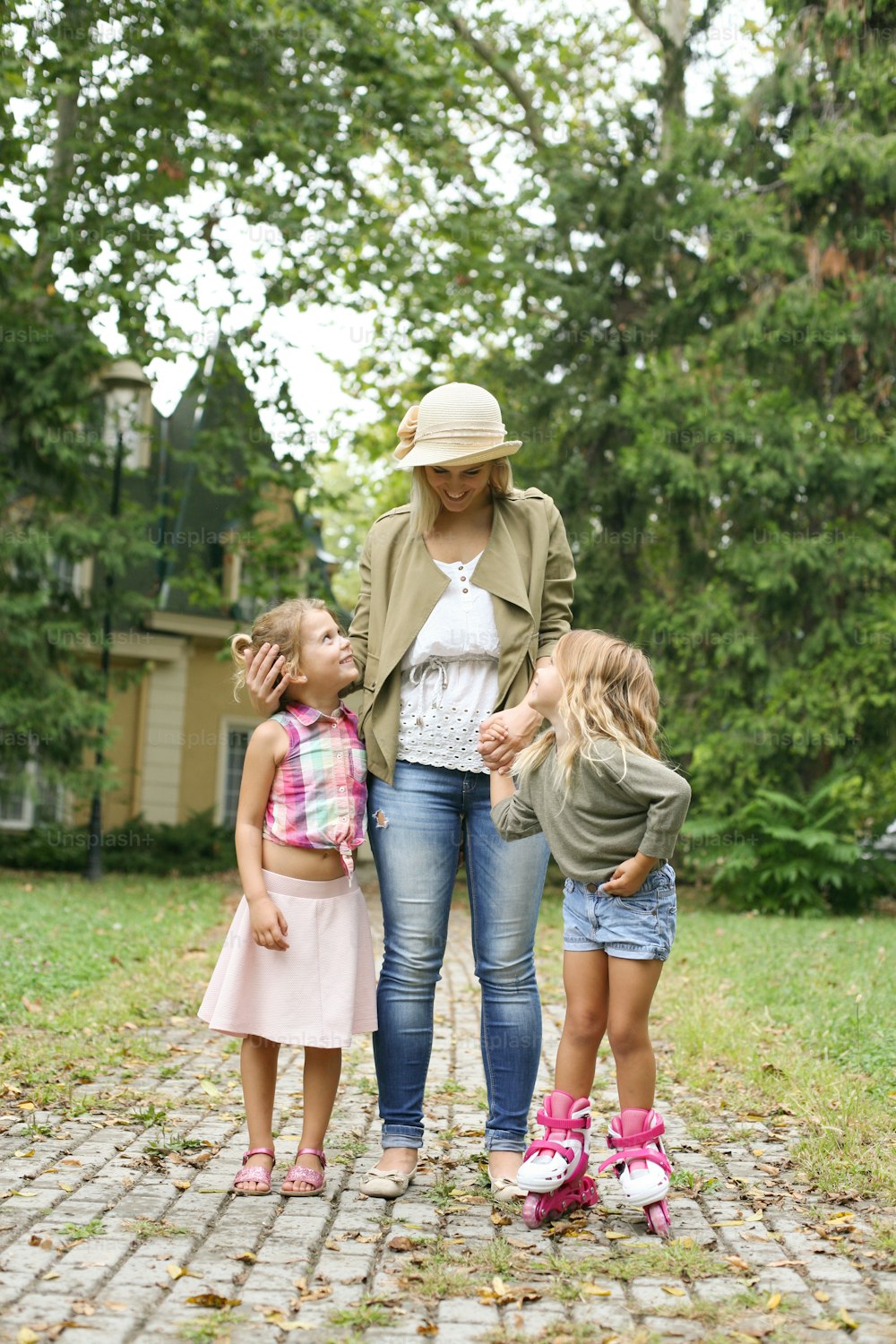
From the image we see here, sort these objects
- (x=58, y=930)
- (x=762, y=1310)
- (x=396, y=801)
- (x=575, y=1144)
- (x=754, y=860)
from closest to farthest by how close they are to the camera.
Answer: (x=762, y=1310), (x=575, y=1144), (x=396, y=801), (x=58, y=930), (x=754, y=860)

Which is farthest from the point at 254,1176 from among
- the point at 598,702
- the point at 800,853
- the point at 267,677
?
the point at 800,853

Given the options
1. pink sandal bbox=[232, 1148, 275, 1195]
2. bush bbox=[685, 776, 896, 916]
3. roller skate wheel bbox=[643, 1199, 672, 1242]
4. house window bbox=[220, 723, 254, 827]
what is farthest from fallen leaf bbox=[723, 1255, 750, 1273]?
house window bbox=[220, 723, 254, 827]

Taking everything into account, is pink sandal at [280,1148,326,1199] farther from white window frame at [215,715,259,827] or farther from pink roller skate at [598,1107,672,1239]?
white window frame at [215,715,259,827]

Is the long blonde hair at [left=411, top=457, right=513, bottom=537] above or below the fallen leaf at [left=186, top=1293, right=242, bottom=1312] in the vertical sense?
above

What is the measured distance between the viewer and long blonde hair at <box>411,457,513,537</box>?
13.3 feet

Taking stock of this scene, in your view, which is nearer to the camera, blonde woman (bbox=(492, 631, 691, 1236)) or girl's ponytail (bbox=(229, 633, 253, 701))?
blonde woman (bbox=(492, 631, 691, 1236))

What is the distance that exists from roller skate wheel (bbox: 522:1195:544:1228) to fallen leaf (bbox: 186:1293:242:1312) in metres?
0.92

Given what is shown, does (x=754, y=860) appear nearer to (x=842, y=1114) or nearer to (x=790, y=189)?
(x=790, y=189)

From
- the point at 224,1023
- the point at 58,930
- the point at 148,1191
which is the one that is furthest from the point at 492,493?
the point at 58,930

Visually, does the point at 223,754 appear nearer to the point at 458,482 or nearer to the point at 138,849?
the point at 138,849

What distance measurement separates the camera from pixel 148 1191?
149 inches

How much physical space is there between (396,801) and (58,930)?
267 inches

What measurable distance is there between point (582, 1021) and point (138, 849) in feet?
54.5

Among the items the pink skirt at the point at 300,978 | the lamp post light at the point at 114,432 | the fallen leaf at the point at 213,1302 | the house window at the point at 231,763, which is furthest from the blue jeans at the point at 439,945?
the house window at the point at 231,763
